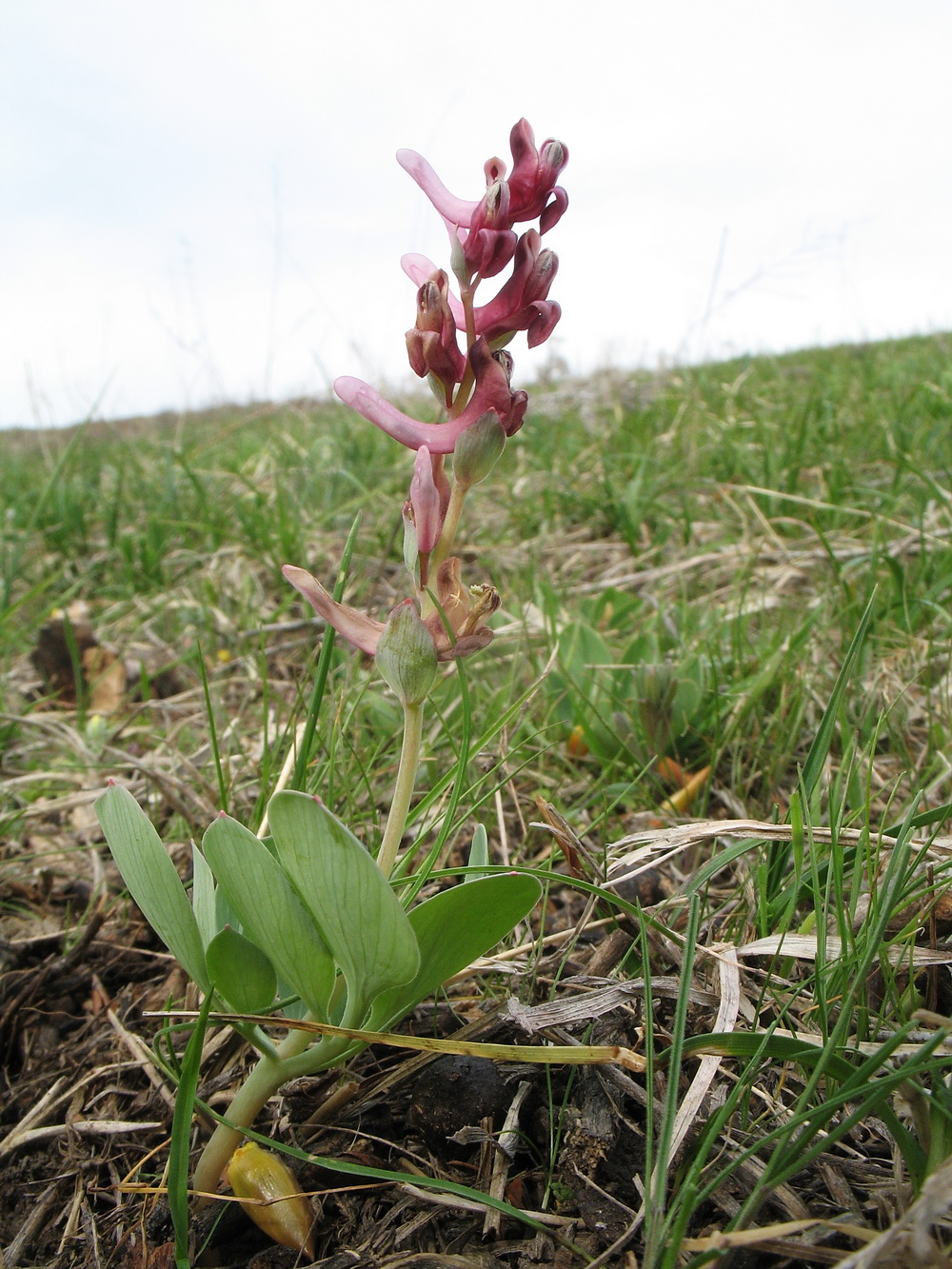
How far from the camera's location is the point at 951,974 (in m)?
1.14

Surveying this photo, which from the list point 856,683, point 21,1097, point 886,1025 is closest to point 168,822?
point 21,1097

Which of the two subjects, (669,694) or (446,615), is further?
(669,694)

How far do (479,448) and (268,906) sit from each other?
0.56 metres

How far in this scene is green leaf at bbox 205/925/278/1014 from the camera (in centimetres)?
95

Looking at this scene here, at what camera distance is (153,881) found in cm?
99

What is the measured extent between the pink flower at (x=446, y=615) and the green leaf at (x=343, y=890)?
0.25 meters

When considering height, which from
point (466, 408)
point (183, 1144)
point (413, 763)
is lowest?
point (183, 1144)

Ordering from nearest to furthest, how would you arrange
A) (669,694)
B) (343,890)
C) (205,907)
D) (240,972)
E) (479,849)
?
(343,890)
(240,972)
(205,907)
(479,849)
(669,694)

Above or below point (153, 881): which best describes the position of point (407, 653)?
above

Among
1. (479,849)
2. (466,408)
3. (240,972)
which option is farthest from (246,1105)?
(466,408)

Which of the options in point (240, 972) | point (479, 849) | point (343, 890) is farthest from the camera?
point (479, 849)

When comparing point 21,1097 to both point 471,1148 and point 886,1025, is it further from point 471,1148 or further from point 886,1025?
point 886,1025

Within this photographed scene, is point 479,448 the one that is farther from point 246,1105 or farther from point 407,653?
point 246,1105

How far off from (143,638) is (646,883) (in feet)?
7.42
